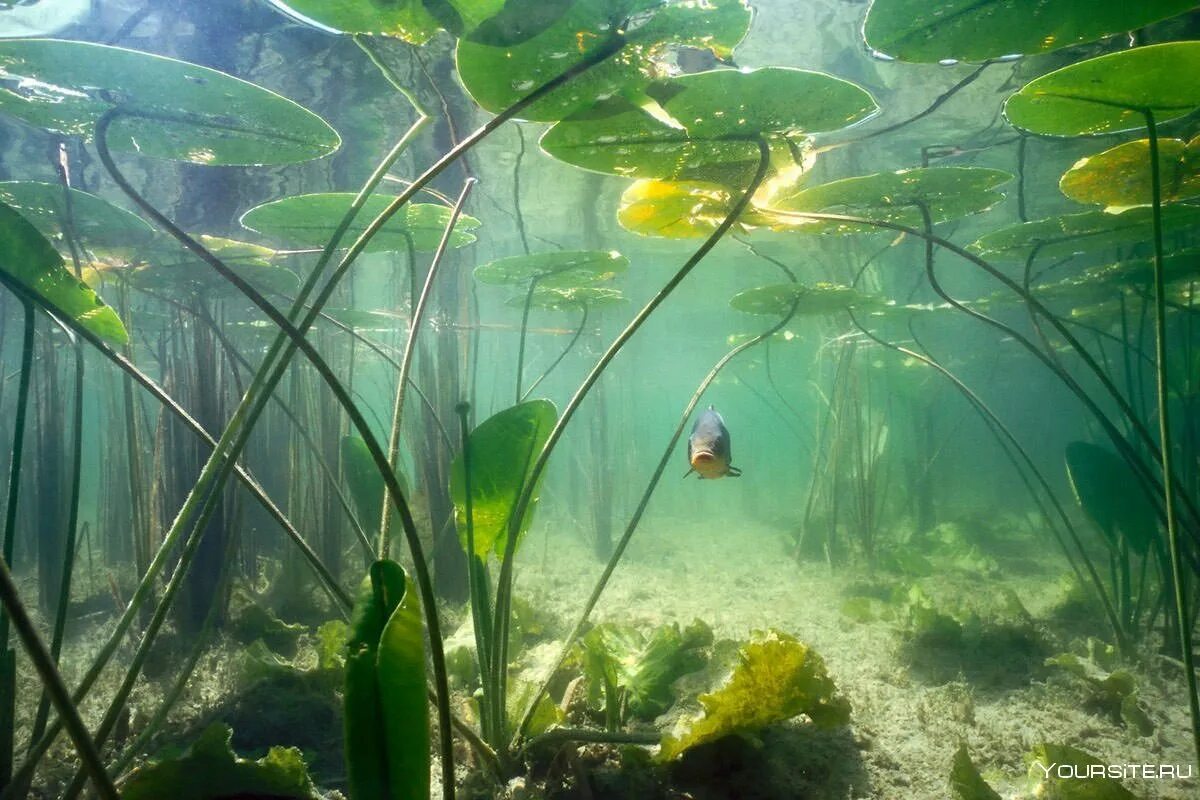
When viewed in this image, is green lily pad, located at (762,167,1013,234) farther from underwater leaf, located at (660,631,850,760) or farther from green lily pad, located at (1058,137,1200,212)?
underwater leaf, located at (660,631,850,760)

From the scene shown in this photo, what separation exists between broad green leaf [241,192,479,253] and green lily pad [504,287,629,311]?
1420 mm

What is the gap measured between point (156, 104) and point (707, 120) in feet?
8.21

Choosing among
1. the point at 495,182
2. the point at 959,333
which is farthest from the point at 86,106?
the point at 959,333

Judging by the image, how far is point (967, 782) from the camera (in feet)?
7.57

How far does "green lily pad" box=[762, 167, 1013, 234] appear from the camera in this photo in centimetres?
344

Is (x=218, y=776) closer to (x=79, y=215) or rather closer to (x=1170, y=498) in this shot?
(x=1170, y=498)

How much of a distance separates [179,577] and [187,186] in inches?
431

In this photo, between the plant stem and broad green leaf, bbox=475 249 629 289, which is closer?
the plant stem

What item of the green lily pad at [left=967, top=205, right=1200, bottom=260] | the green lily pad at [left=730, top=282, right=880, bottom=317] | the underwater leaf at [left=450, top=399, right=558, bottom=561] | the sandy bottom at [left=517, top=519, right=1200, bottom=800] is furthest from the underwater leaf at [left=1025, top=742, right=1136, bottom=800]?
the green lily pad at [left=730, top=282, right=880, bottom=317]

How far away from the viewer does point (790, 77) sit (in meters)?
2.24

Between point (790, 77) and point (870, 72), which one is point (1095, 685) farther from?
point (870, 72)

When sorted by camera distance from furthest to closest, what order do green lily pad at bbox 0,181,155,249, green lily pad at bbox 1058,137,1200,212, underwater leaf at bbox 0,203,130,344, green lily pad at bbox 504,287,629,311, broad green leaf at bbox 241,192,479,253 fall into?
green lily pad at bbox 504,287,629,311 → green lily pad at bbox 0,181,155,249 → broad green leaf at bbox 241,192,479,253 → green lily pad at bbox 1058,137,1200,212 → underwater leaf at bbox 0,203,130,344

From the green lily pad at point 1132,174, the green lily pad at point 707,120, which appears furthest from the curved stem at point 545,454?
the green lily pad at point 1132,174

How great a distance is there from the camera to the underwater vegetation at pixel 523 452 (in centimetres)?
205
